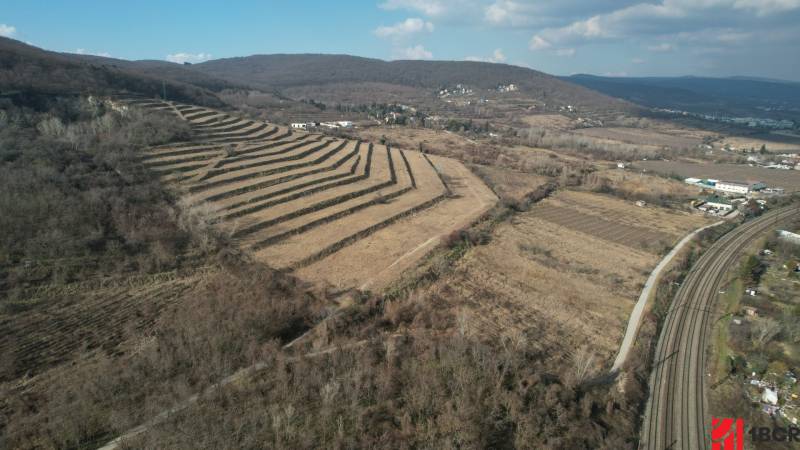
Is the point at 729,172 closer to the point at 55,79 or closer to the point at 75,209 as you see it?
the point at 75,209

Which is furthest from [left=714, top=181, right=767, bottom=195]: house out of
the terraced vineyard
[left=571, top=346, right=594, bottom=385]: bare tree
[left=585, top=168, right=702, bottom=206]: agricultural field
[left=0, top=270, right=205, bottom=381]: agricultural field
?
[left=0, top=270, right=205, bottom=381]: agricultural field

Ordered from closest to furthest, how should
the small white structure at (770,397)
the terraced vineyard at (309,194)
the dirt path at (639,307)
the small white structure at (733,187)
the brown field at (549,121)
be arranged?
the small white structure at (770,397), the dirt path at (639,307), the terraced vineyard at (309,194), the small white structure at (733,187), the brown field at (549,121)

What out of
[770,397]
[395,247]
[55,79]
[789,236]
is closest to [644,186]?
[789,236]

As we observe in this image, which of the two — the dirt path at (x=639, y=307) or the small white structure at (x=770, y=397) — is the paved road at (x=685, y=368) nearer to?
the dirt path at (x=639, y=307)

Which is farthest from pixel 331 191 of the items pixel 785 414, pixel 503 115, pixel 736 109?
pixel 736 109

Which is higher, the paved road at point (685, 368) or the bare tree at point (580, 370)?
the bare tree at point (580, 370)

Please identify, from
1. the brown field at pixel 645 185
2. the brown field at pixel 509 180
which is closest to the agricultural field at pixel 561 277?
the brown field at pixel 509 180

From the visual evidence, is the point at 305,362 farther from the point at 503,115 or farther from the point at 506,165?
the point at 503,115
